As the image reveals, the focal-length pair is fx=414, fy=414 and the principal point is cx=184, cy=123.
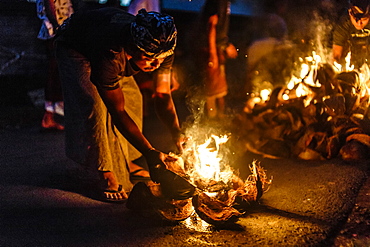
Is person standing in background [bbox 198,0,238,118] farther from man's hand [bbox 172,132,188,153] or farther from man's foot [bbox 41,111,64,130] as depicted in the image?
man's hand [bbox 172,132,188,153]

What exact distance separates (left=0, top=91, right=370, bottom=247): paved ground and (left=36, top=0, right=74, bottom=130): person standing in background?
1609 millimetres

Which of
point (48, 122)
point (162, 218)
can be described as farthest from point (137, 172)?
point (48, 122)

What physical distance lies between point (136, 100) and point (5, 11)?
568 centimetres

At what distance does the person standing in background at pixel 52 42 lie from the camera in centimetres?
609

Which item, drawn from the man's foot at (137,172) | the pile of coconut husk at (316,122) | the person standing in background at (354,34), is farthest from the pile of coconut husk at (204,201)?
the person standing in background at (354,34)

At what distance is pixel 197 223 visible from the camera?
3398 millimetres

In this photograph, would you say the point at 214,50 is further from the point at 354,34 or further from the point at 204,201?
the point at 204,201

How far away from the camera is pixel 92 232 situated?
328cm

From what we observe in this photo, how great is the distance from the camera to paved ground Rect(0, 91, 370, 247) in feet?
10.2

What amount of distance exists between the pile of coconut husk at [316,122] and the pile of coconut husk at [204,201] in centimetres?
150

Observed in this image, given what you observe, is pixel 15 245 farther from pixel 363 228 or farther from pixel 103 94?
pixel 363 228

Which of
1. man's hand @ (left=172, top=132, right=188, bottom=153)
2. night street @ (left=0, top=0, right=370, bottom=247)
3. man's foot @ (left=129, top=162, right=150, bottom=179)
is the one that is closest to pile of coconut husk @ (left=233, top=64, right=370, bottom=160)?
night street @ (left=0, top=0, right=370, bottom=247)

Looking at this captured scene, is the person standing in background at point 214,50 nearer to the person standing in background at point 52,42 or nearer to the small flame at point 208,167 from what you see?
the person standing in background at point 52,42

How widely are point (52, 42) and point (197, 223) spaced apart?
4202mm
